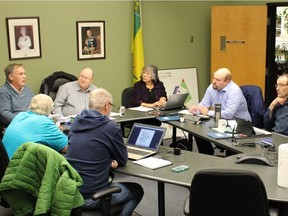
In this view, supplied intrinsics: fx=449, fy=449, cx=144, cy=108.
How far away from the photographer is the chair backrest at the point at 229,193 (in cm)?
222

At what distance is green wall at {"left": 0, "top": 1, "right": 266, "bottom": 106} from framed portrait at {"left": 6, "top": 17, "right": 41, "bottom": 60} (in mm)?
61

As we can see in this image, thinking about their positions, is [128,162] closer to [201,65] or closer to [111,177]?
[111,177]

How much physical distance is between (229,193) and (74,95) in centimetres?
337

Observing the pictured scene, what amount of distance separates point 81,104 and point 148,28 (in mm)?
2001

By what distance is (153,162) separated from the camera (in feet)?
10.8

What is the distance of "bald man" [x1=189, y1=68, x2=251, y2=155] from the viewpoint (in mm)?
4840

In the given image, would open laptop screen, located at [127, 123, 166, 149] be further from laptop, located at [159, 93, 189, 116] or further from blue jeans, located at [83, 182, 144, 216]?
laptop, located at [159, 93, 189, 116]

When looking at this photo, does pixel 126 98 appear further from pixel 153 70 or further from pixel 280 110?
pixel 280 110

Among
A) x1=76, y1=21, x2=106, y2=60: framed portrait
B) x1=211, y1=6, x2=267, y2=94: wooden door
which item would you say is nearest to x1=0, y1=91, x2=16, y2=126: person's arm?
x1=76, y1=21, x2=106, y2=60: framed portrait

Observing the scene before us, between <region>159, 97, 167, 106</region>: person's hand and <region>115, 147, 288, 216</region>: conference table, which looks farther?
<region>159, 97, 167, 106</region>: person's hand

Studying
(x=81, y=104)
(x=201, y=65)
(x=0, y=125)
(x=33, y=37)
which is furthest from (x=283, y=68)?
(x=0, y=125)

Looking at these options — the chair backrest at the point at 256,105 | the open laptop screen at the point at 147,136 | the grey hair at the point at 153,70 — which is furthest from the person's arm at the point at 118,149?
the grey hair at the point at 153,70

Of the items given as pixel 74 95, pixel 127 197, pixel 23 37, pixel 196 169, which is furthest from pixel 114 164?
pixel 23 37

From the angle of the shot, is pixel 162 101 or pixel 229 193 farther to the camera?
pixel 162 101
